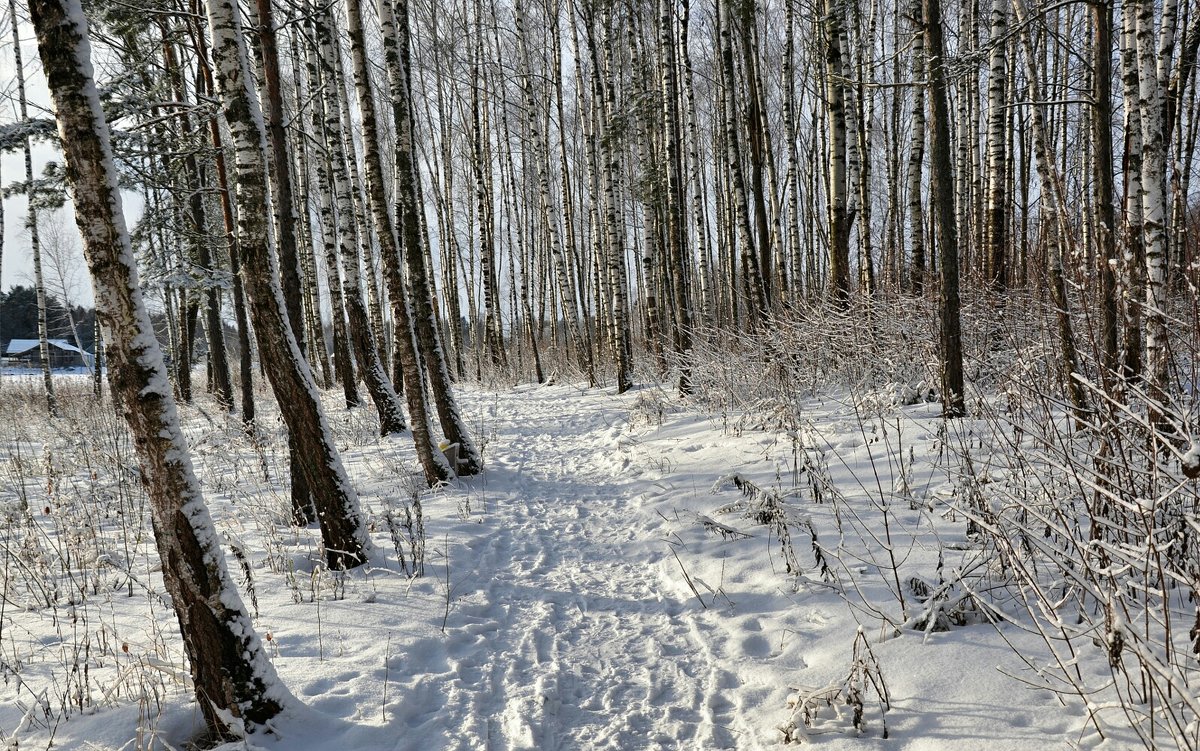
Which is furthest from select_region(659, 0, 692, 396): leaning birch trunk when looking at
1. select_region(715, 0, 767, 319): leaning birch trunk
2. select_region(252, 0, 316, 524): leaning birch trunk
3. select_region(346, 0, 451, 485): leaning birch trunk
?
select_region(252, 0, 316, 524): leaning birch trunk

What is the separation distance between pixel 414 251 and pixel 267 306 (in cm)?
266

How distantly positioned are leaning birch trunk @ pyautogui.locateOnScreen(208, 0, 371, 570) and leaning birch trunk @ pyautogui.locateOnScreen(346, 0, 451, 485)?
1757mm

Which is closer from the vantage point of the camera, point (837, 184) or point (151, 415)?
point (151, 415)

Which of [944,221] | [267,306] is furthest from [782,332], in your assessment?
[267,306]

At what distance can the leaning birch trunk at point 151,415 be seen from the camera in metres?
2.02

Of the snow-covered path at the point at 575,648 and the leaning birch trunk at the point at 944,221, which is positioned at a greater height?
the leaning birch trunk at the point at 944,221

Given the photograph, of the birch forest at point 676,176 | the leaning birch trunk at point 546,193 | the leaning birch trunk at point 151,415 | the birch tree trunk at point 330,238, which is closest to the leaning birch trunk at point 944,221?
the birch forest at point 676,176

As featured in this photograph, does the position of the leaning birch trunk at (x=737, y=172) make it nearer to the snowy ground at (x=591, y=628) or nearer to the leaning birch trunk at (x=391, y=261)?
the snowy ground at (x=591, y=628)

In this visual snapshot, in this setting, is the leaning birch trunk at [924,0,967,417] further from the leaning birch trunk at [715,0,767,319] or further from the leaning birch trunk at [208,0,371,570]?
the leaning birch trunk at [208,0,371,570]

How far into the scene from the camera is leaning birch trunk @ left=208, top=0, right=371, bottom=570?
3762mm

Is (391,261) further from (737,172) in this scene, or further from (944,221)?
(737,172)

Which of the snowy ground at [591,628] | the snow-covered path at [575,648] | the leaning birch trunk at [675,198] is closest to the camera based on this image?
the snowy ground at [591,628]

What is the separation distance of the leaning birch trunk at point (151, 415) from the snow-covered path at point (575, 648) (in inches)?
33.3

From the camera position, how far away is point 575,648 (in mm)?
3215
